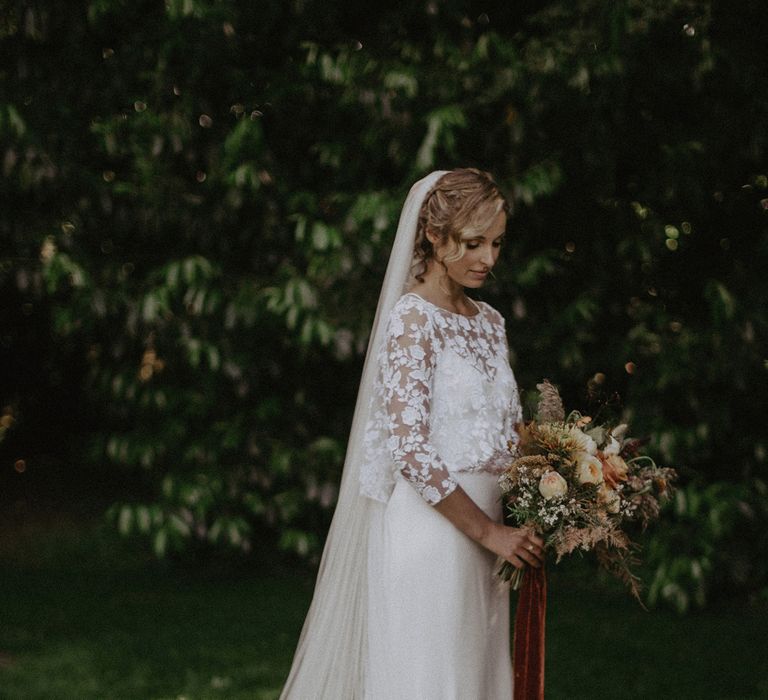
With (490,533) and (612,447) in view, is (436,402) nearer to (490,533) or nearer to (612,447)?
(490,533)

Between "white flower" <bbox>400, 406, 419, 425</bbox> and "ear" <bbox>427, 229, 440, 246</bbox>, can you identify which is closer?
"white flower" <bbox>400, 406, 419, 425</bbox>

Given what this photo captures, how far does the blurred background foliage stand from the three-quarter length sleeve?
243 cm

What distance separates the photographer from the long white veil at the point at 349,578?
2994 millimetres

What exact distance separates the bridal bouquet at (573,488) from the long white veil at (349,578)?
0.46 m

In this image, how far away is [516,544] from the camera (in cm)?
266

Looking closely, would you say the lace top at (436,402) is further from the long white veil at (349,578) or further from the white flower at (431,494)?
the long white veil at (349,578)

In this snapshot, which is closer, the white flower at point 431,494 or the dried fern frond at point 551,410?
the white flower at point 431,494

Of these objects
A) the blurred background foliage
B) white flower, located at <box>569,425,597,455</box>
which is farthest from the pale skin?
the blurred background foliage

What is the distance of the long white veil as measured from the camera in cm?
299

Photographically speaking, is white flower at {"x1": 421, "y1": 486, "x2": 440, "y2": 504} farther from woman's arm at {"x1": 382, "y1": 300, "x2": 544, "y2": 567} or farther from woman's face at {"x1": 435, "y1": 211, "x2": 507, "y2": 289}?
woman's face at {"x1": 435, "y1": 211, "x2": 507, "y2": 289}

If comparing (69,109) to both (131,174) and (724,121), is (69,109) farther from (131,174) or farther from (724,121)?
(724,121)

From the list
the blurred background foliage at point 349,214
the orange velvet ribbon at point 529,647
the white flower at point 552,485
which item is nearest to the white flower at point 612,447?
the white flower at point 552,485

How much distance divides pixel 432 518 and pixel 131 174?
3.78m

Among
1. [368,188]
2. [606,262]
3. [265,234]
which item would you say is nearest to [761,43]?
[606,262]
